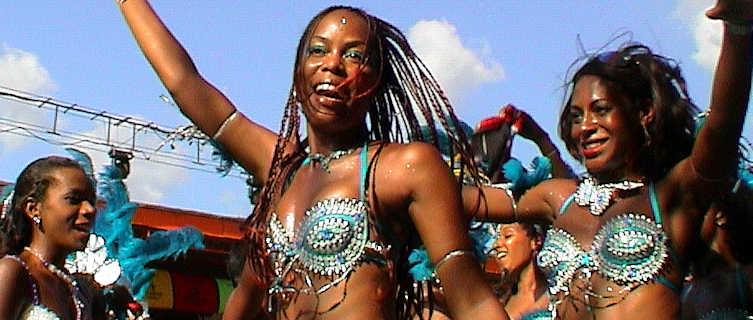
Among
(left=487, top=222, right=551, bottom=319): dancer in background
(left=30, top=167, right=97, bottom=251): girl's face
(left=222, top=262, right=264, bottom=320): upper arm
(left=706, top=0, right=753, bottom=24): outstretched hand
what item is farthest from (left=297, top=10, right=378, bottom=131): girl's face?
(left=487, top=222, right=551, bottom=319): dancer in background

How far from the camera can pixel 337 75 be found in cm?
327

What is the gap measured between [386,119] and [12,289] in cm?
186

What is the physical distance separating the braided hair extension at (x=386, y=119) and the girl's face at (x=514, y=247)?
3299mm

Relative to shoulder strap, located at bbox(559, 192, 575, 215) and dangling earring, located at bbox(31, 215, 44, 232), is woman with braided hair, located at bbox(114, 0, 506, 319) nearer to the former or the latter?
shoulder strap, located at bbox(559, 192, 575, 215)

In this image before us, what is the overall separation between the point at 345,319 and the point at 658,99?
1.71 m

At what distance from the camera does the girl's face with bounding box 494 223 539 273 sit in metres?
6.77

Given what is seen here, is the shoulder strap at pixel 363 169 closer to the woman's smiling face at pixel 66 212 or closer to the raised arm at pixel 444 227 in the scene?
the raised arm at pixel 444 227

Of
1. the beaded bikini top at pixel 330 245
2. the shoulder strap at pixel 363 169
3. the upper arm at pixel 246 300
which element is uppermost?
the shoulder strap at pixel 363 169

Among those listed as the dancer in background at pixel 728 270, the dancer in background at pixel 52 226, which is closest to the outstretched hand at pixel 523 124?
the dancer in background at pixel 728 270

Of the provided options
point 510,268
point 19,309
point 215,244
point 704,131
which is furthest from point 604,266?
point 215,244

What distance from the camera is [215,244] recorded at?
14.2m

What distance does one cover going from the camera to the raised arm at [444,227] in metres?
3.06

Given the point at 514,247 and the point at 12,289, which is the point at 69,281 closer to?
the point at 12,289

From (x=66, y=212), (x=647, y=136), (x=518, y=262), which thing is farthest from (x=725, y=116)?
(x=518, y=262)
